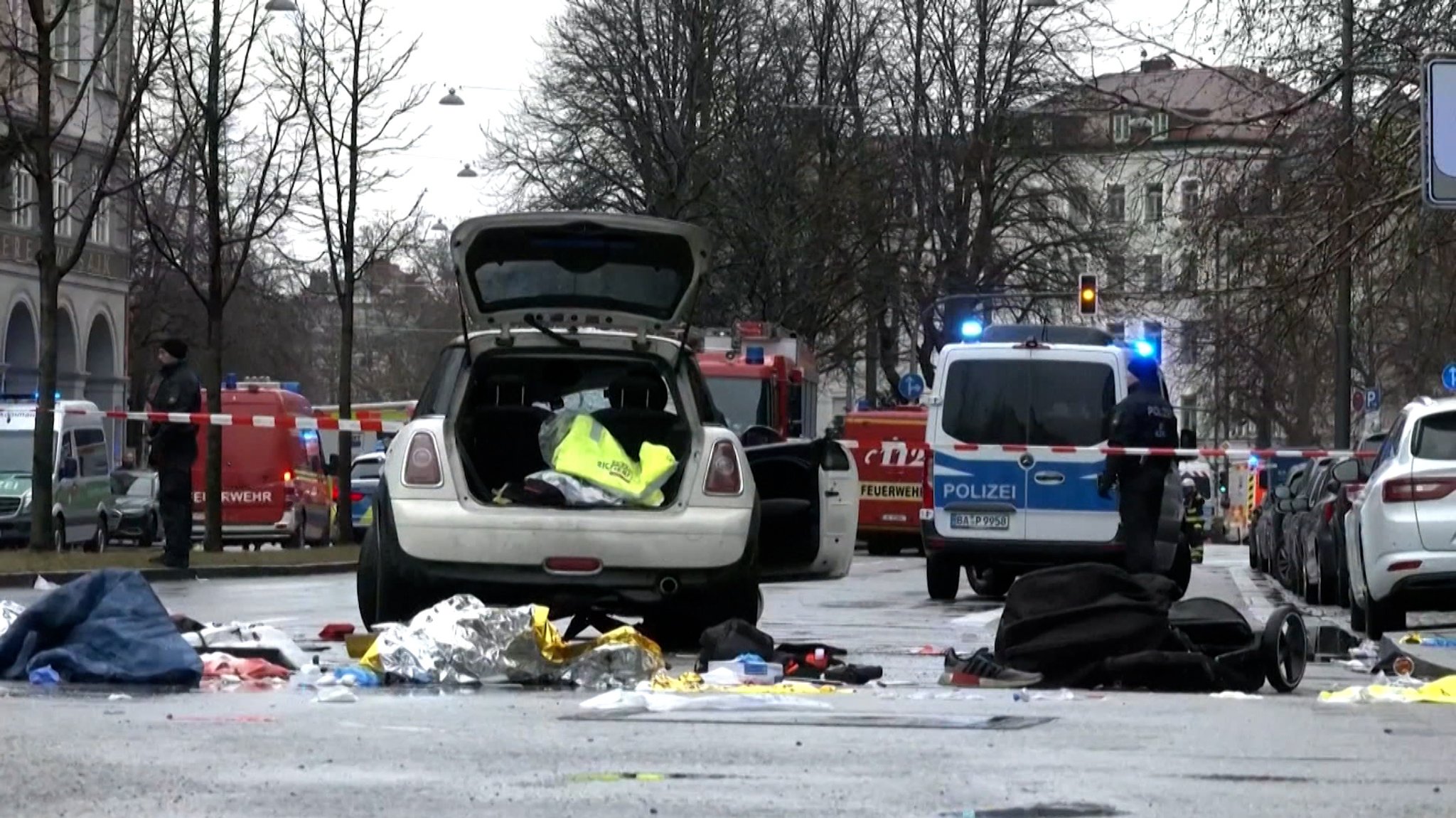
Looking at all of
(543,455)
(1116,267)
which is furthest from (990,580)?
(1116,267)

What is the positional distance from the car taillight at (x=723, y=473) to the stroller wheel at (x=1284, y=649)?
2.73m

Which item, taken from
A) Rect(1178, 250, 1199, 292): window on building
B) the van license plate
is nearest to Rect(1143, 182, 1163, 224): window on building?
Rect(1178, 250, 1199, 292): window on building

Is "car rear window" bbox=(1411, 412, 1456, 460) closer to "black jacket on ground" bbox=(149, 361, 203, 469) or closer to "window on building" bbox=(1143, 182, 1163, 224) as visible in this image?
"window on building" bbox=(1143, 182, 1163, 224)

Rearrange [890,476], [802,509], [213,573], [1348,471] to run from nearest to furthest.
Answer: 1. [802,509]
2. [1348,471]
3. [213,573]
4. [890,476]

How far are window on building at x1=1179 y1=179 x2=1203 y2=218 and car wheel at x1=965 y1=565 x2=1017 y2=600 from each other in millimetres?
3583

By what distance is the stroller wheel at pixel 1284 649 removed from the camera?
34.2 feet

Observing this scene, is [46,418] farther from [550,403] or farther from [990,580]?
[550,403]

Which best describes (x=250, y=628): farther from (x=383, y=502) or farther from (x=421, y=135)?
(x=421, y=135)

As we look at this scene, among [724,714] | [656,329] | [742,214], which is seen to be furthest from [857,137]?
[724,714]

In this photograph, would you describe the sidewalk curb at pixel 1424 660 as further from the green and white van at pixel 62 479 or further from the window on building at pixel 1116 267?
the window on building at pixel 1116 267

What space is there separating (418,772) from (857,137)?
1899 inches

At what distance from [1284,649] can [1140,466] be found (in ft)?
26.6

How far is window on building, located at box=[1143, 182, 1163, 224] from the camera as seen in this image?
2261 centimetres

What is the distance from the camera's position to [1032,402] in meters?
21.1
